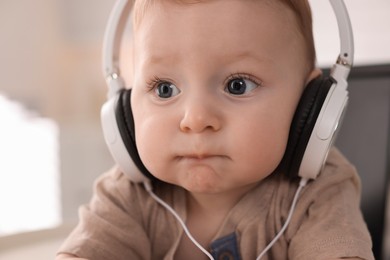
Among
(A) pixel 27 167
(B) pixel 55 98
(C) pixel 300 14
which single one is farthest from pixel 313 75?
(B) pixel 55 98

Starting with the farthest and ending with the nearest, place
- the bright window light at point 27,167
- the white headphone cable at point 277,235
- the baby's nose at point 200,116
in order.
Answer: the bright window light at point 27,167 → the white headphone cable at point 277,235 → the baby's nose at point 200,116

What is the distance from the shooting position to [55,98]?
231cm

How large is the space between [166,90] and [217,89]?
3.0 inches

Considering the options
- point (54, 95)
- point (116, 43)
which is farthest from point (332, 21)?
point (54, 95)

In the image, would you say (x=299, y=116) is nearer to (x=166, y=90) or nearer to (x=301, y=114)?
(x=301, y=114)

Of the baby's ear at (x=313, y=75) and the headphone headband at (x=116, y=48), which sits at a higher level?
the headphone headband at (x=116, y=48)

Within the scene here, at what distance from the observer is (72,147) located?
6.97 feet

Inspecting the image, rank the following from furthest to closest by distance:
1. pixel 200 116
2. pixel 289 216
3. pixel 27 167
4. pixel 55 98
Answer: pixel 55 98 < pixel 27 167 < pixel 289 216 < pixel 200 116

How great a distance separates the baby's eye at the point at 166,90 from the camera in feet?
2.23

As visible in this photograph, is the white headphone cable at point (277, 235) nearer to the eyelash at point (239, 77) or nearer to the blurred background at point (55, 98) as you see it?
the eyelash at point (239, 77)

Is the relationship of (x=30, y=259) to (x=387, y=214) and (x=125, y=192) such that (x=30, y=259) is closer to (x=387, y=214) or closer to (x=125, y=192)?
(x=125, y=192)

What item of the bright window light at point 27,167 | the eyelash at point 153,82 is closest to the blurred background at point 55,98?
the bright window light at point 27,167

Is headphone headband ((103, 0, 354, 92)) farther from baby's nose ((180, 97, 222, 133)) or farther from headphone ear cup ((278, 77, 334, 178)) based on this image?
baby's nose ((180, 97, 222, 133))

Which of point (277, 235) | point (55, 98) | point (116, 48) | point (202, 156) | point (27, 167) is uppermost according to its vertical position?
point (116, 48)
